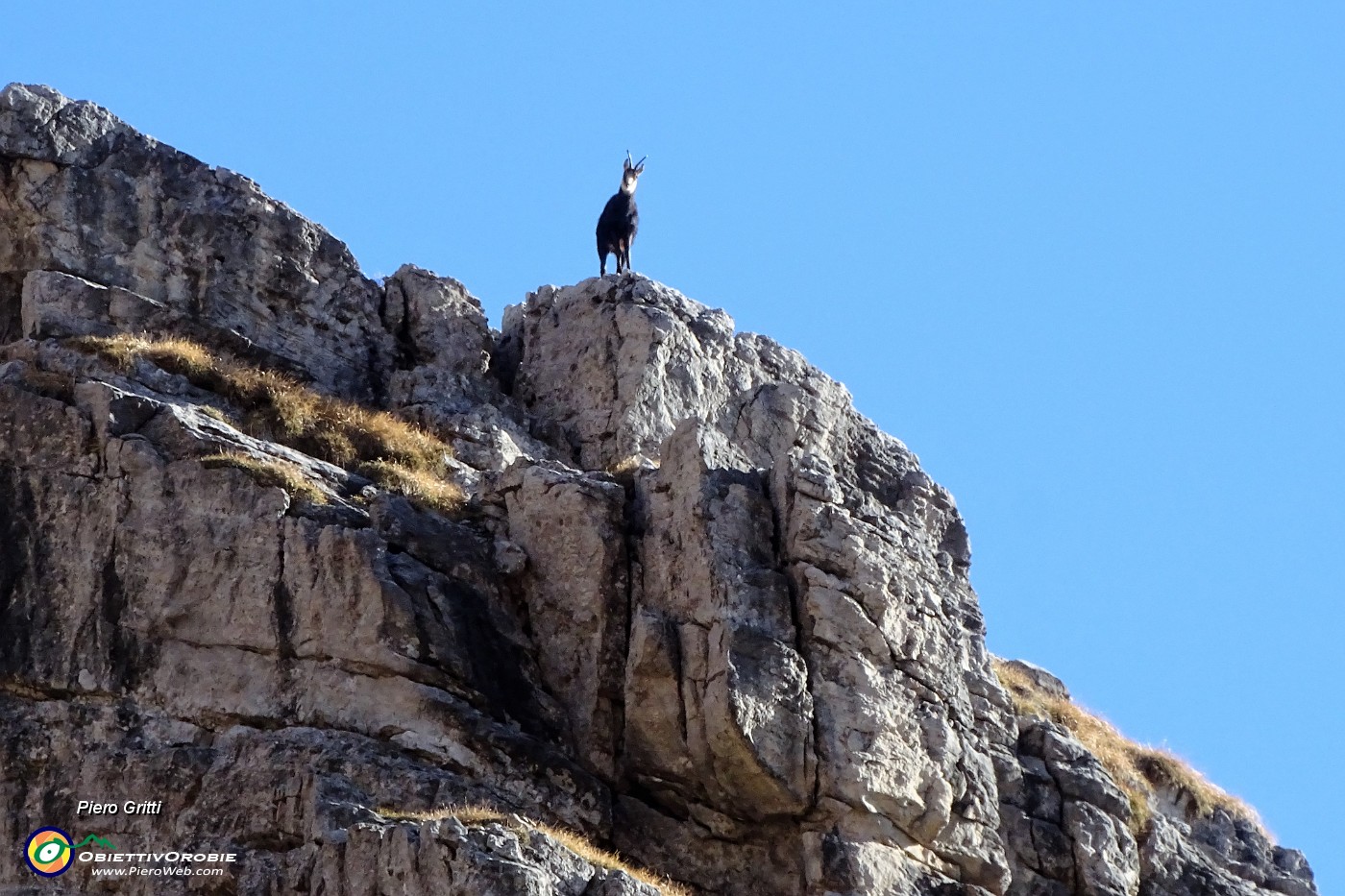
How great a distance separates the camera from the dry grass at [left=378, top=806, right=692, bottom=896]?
23.0m

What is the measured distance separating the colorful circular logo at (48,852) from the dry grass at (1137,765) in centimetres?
1299

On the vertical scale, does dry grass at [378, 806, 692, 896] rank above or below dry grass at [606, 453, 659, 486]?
below

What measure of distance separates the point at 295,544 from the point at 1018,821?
9.90 metres

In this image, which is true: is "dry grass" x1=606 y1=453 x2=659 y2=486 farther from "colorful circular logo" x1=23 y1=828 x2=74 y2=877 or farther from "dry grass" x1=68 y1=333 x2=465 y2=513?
"colorful circular logo" x1=23 y1=828 x2=74 y2=877

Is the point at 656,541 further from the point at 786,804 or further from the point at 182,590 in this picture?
the point at 182,590

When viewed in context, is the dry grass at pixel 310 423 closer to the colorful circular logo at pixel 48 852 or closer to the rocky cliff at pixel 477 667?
the rocky cliff at pixel 477 667

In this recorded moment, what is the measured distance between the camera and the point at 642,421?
3319cm

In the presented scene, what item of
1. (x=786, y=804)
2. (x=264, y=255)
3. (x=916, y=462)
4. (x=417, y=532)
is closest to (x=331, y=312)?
(x=264, y=255)

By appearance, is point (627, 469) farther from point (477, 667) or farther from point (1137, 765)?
point (1137, 765)

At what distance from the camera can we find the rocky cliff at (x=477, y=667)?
2436 centimetres

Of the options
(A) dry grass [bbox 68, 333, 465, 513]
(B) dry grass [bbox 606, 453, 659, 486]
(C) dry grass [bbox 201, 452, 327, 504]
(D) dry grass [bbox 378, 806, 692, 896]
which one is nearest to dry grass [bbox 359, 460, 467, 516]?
(A) dry grass [bbox 68, 333, 465, 513]

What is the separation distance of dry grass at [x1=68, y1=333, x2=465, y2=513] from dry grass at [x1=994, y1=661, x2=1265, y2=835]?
8647 millimetres

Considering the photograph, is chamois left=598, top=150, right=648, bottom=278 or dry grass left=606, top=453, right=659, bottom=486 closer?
dry grass left=606, top=453, right=659, bottom=486

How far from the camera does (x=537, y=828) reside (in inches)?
917
